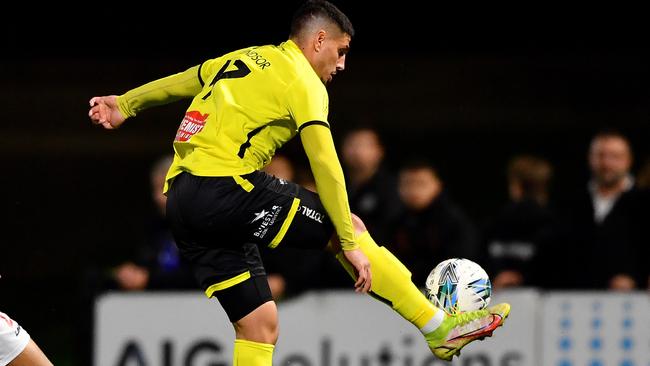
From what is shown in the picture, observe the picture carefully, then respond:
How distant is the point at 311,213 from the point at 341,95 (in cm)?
882

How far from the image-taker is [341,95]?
15.0m

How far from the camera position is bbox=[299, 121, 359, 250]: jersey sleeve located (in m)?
5.99

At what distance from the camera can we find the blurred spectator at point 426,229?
9250 millimetres

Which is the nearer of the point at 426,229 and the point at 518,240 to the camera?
the point at 426,229

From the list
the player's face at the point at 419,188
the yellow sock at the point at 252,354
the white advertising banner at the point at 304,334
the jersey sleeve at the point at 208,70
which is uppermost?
the player's face at the point at 419,188

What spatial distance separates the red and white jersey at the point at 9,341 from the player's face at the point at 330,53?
1.83m

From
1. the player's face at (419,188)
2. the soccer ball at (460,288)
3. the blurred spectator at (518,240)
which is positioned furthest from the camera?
the blurred spectator at (518,240)

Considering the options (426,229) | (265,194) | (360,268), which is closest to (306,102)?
(265,194)

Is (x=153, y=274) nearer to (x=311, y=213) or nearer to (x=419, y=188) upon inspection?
(x=419, y=188)

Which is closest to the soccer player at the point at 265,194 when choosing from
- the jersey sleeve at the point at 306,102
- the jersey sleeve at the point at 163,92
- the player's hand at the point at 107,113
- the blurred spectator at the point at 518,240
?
the jersey sleeve at the point at 306,102

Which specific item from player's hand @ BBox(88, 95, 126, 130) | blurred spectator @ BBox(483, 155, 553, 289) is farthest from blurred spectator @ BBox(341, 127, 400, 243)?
player's hand @ BBox(88, 95, 126, 130)

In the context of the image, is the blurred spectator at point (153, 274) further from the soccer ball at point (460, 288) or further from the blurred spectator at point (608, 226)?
the soccer ball at point (460, 288)

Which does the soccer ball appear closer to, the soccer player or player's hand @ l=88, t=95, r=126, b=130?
the soccer player

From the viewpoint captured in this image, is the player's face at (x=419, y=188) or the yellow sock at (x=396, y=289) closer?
the yellow sock at (x=396, y=289)
